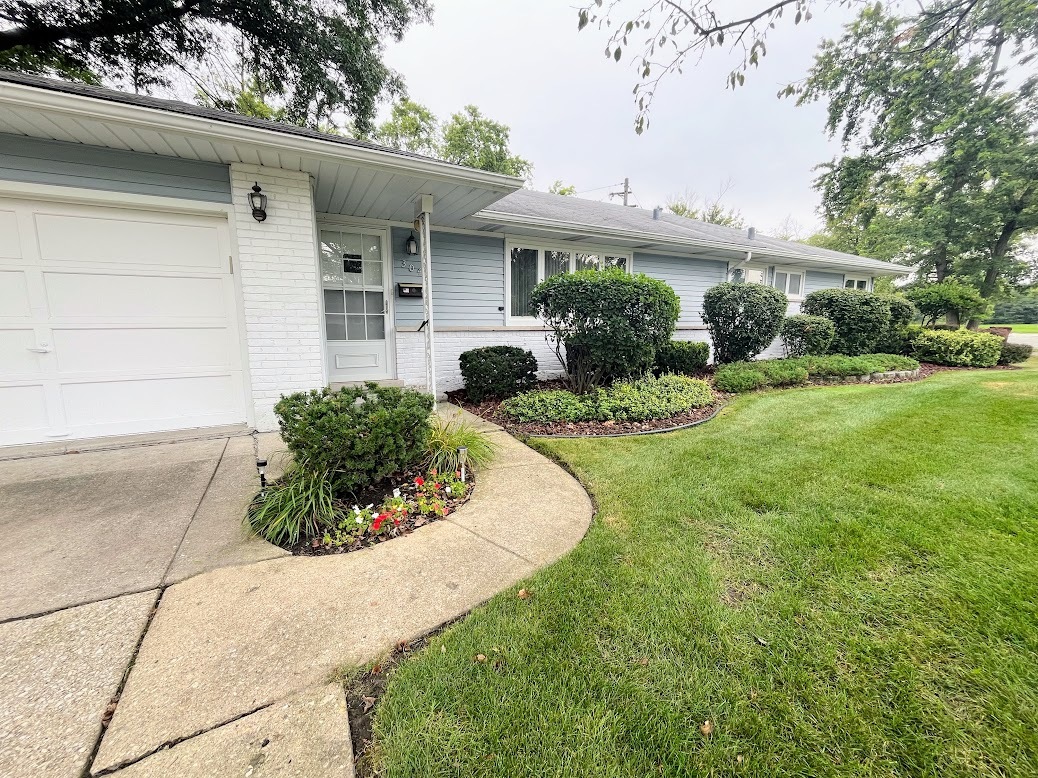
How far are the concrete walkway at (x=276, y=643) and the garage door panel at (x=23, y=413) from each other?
308 centimetres

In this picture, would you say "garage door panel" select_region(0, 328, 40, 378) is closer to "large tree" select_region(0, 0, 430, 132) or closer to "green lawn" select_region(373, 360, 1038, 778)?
"green lawn" select_region(373, 360, 1038, 778)

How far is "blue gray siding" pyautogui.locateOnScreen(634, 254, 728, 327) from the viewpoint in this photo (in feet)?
29.9

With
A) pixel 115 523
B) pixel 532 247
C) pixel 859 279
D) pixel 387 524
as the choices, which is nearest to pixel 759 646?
pixel 387 524

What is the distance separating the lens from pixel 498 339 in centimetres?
725

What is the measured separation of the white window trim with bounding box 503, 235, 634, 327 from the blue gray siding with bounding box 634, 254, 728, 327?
1238 millimetres

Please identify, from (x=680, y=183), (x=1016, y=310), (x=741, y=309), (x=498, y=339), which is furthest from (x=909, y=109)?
(x=1016, y=310)

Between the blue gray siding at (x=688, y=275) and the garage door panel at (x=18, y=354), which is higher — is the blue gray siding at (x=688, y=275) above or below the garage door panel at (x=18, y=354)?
above

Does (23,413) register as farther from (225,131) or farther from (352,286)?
(352,286)

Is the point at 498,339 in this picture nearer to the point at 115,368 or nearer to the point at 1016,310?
the point at 115,368

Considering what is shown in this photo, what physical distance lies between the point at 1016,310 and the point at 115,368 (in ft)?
169

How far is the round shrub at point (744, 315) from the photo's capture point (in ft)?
24.5

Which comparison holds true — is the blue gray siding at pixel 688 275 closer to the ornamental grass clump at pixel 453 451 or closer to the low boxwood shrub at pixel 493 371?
the low boxwood shrub at pixel 493 371

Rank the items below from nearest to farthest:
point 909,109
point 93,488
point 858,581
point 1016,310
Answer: point 858,581
point 93,488
point 909,109
point 1016,310

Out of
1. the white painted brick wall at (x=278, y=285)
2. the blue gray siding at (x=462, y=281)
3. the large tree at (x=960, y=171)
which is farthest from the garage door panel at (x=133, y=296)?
the large tree at (x=960, y=171)
